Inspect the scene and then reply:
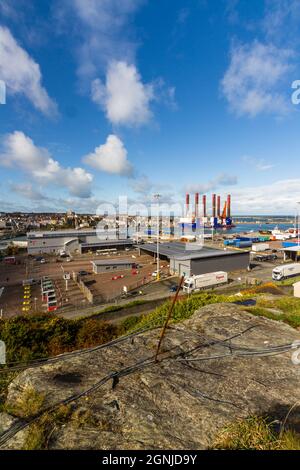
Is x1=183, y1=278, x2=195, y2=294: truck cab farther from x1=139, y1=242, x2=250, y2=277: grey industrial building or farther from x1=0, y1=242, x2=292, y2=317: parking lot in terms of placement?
x1=139, y1=242, x2=250, y2=277: grey industrial building

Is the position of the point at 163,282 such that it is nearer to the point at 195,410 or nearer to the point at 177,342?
the point at 177,342

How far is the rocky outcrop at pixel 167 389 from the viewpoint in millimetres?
3723

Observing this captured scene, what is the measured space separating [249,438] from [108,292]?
26406mm

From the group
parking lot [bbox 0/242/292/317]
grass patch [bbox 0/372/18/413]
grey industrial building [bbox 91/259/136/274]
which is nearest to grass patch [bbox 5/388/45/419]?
grass patch [bbox 0/372/18/413]

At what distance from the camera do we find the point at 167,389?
4785mm

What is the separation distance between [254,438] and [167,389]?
1844 millimetres

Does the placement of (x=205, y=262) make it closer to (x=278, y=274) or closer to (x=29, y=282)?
(x=278, y=274)

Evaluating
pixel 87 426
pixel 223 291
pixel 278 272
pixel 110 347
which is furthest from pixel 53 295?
pixel 278 272

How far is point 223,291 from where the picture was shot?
2611cm

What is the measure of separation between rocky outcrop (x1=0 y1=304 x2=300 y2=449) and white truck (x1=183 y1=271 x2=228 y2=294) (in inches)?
761

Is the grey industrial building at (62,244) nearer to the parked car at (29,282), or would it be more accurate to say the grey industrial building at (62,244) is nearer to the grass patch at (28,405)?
the parked car at (29,282)

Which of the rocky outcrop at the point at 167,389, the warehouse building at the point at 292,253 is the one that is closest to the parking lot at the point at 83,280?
the warehouse building at the point at 292,253

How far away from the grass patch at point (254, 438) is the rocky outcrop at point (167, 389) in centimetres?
21

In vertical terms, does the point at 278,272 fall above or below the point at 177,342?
below
